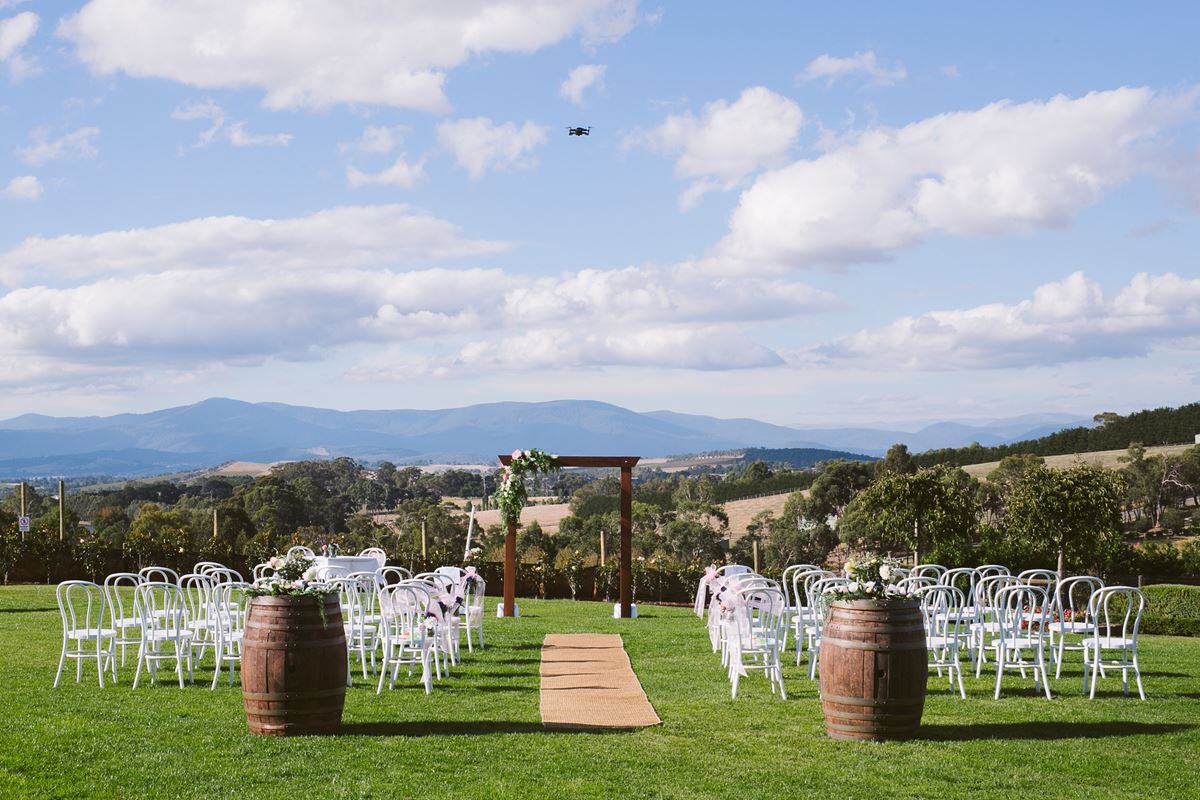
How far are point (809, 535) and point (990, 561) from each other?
1643 centimetres

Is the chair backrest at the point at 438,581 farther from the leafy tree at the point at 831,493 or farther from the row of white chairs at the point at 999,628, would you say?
the leafy tree at the point at 831,493

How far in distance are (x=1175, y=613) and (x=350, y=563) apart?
11773mm

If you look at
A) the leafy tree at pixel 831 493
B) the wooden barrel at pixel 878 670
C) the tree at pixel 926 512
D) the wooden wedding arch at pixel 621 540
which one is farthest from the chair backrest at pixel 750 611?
the leafy tree at pixel 831 493

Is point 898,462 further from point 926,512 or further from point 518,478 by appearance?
point 518,478

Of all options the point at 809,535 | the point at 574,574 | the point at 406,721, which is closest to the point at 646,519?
the point at 809,535

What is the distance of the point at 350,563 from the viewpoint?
13.3 metres

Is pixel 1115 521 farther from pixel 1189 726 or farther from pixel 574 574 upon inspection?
pixel 1189 726

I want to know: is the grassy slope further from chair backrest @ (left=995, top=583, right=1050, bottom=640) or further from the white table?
chair backrest @ (left=995, top=583, right=1050, bottom=640)

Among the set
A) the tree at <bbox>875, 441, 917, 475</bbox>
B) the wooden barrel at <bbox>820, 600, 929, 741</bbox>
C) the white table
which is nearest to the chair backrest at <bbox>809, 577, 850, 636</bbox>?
the wooden barrel at <bbox>820, 600, 929, 741</bbox>

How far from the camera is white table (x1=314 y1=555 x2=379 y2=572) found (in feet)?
42.3

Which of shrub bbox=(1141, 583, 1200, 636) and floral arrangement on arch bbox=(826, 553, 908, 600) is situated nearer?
floral arrangement on arch bbox=(826, 553, 908, 600)

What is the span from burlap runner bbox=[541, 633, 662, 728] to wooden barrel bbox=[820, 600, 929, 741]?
142 cm

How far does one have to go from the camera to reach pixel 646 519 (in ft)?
134

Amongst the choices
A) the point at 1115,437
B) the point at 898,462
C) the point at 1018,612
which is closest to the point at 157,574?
the point at 1018,612
